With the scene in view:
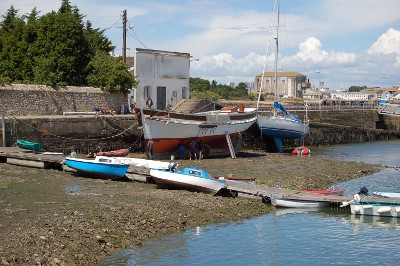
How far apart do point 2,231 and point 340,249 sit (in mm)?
9545

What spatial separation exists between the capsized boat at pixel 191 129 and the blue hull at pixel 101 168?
9205mm

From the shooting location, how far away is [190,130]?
36.2 metres

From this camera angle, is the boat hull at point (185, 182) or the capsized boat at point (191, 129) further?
the capsized boat at point (191, 129)

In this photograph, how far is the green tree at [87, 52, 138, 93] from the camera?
42000mm

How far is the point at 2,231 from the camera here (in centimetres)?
1510

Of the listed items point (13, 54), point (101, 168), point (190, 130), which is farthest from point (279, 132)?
point (101, 168)

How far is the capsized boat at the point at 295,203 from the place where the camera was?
22.0 metres

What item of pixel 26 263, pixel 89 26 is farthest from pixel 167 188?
pixel 89 26

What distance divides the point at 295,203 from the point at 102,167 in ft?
27.3

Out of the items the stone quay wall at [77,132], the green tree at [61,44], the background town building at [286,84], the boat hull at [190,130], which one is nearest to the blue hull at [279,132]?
the boat hull at [190,130]

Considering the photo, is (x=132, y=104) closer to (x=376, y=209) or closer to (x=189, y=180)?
(x=189, y=180)

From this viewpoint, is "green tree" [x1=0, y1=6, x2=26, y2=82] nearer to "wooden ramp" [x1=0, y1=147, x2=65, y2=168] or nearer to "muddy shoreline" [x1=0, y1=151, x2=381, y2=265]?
"wooden ramp" [x1=0, y1=147, x2=65, y2=168]

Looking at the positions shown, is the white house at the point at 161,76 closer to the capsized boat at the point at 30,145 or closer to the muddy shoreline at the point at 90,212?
the capsized boat at the point at 30,145

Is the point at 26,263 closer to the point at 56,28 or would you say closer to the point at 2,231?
the point at 2,231
